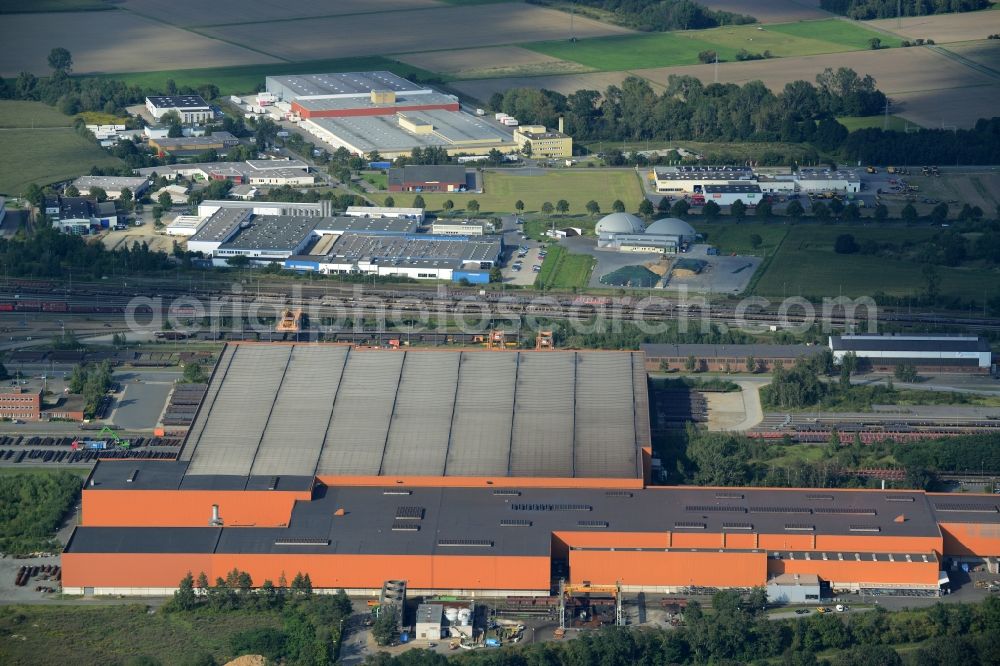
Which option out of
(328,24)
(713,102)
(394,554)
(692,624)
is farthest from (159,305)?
(328,24)

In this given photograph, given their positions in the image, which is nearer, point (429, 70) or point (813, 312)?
point (813, 312)

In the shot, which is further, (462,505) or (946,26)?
(946,26)

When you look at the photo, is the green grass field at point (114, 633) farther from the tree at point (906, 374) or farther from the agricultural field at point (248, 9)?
the agricultural field at point (248, 9)

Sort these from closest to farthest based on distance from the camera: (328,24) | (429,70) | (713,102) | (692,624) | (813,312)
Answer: (692,624), (813,312), (713,102), (429,70), (328,24)

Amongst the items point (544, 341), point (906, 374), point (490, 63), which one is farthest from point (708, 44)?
point (544, 341)

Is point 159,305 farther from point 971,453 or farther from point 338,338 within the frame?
point 971,453

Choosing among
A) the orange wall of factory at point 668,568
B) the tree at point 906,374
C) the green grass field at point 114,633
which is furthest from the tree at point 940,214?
the green grass field at point 114,633

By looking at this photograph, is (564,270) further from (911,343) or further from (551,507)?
(551,507)
